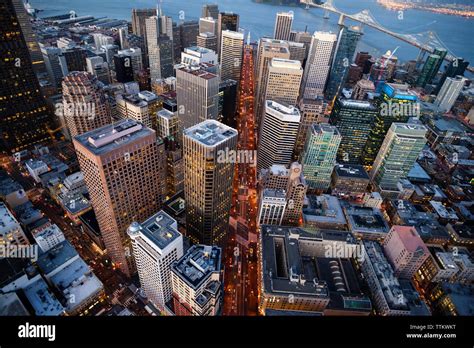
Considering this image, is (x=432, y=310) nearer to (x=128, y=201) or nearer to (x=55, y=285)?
(x=128, y=201)

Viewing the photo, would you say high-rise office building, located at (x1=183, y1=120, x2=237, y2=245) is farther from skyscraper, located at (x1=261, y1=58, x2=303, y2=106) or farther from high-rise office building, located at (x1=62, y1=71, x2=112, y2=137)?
skyscraper, located at (x1=261, y1=58, x2=303, y2=106)

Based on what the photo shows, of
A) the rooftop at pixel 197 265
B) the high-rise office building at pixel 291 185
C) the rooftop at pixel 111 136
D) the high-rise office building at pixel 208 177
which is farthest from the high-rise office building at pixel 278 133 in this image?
the rooftop at pixel 197 265

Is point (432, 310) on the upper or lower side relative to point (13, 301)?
lower

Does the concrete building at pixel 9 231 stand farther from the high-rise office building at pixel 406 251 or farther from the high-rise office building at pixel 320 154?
the high-rise office building at pixel 406 251

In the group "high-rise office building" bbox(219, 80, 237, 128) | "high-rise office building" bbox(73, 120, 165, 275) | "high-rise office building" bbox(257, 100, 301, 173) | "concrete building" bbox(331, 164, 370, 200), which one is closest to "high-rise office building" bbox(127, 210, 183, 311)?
"high-rise office building" bbox(73, 120, 165, 275)
